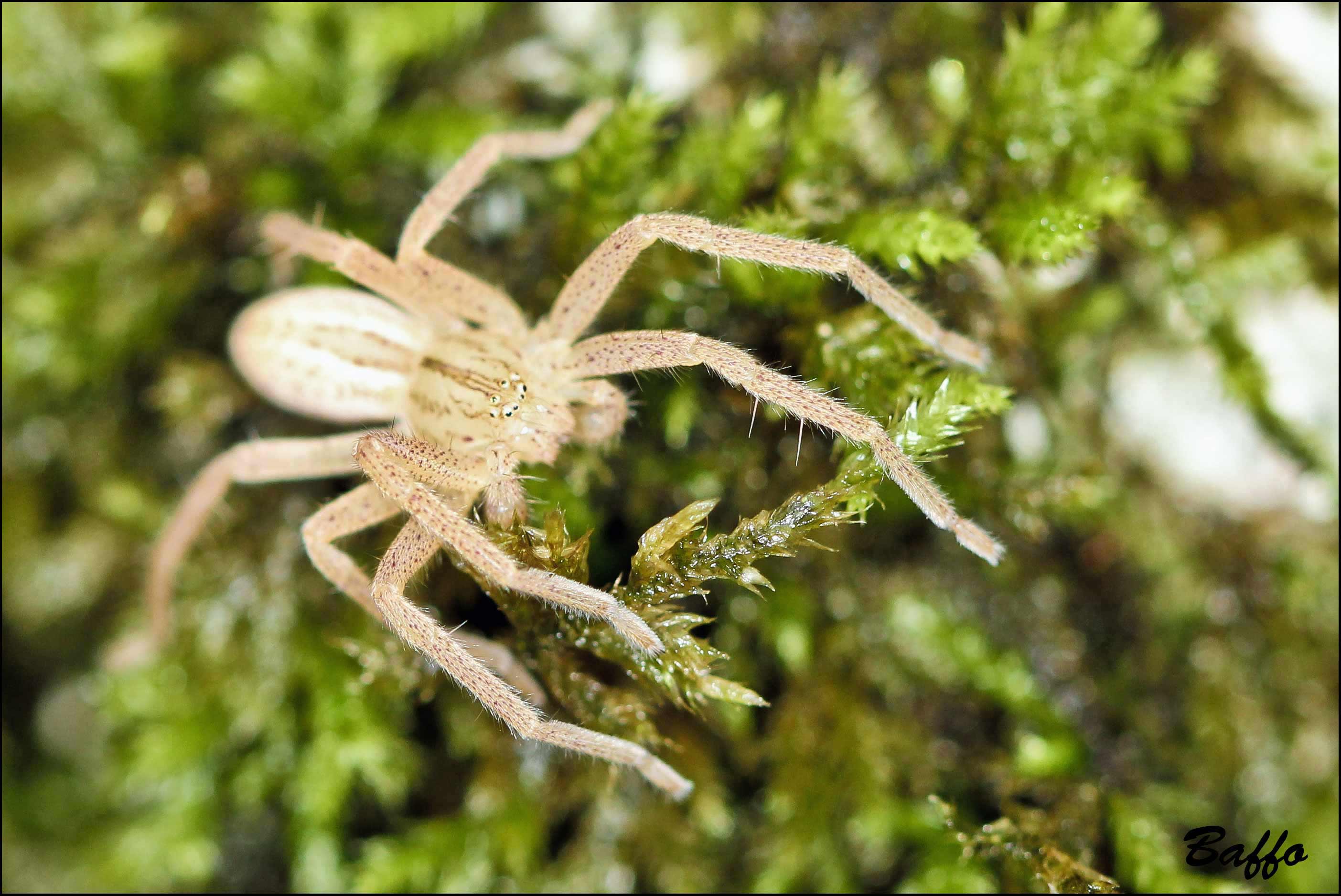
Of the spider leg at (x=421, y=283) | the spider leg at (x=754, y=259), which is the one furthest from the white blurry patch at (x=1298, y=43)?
the spider leg at (x=421, y=283)

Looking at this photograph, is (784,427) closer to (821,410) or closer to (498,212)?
(821,410)

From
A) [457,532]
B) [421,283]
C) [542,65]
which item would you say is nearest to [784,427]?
[457,532]

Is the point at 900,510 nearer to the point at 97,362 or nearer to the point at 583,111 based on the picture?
the point at 583,111

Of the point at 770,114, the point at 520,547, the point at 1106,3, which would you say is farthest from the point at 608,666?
the point at 1106,3

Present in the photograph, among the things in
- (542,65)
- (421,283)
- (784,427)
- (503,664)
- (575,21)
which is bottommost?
(503,664)

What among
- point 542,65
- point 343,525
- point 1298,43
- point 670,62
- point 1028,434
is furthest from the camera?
point 542,65
